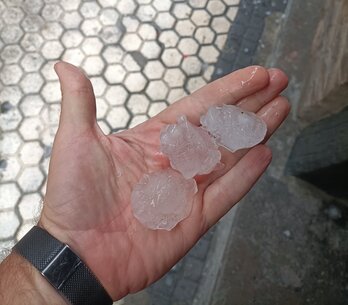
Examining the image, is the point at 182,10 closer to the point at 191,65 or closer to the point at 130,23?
the point at 130,23

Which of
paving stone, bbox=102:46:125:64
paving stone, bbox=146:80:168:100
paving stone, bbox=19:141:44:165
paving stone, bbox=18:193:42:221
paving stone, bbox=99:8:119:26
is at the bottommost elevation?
paving stone, bbox=18:193:42:221

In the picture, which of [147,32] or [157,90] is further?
[147,32]

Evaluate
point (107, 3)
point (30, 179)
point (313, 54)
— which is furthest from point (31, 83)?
point (313, 54)

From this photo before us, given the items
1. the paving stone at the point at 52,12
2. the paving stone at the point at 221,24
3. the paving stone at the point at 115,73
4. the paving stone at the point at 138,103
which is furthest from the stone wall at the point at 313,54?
the paving stone at the point at 52,12

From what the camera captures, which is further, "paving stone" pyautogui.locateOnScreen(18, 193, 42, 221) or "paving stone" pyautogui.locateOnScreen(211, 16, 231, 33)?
"paving stone" pyautogui.locateOnScreen(211, 16, 231, 33)

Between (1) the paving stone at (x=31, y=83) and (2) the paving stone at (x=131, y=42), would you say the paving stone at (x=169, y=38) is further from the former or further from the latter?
(1) the paving stone at (x=31, y=83)

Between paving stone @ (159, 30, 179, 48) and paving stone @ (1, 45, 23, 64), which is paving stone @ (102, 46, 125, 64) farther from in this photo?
paving stone @ (1, 45, 23, 64)

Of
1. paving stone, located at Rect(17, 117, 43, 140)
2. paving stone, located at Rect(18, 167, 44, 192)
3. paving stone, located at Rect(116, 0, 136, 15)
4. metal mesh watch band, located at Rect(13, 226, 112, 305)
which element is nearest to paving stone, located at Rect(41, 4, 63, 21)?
paving stone, located at Rect(116, 0, 136, 15)
